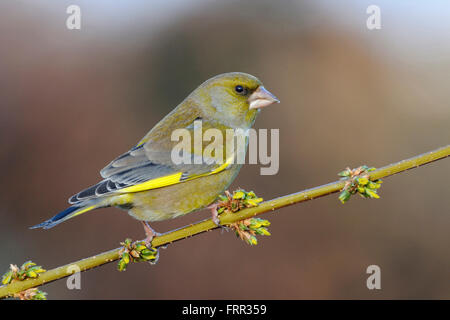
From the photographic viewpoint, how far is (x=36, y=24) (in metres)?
9.88

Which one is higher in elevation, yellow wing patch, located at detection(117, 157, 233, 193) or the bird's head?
the bird's head

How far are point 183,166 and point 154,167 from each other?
0.20 m

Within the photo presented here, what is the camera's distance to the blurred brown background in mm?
7793

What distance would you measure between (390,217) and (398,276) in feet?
3.60

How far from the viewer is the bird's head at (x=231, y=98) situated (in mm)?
3451

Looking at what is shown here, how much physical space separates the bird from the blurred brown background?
12.4ft

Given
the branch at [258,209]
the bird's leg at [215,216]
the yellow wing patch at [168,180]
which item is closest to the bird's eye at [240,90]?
the yellow wing patch at [168,180]

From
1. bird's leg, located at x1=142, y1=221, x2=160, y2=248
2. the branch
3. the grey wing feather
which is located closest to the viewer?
the branch

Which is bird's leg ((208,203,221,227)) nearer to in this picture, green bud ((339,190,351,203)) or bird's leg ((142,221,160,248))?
bird's leg ((142,221,160,248))

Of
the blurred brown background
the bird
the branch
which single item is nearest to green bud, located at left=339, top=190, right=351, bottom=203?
the branch

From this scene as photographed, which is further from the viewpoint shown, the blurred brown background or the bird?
the blurred brown background
